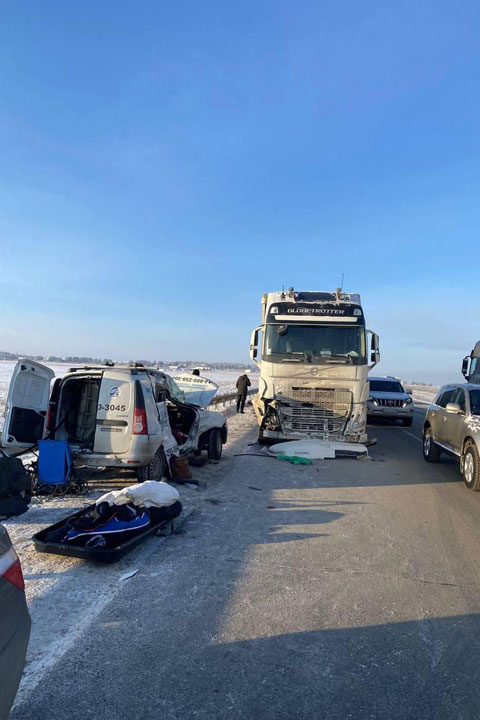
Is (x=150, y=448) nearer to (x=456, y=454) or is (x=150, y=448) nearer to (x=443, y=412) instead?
(x=456, y=454)

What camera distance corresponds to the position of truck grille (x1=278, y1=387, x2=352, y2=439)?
11.5m

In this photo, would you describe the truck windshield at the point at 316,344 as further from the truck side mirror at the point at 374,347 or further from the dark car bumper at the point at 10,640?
the dark car bumper at the point at 10,640

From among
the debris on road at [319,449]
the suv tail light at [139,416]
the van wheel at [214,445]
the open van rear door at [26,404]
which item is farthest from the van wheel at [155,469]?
the debris on road at [319,449]

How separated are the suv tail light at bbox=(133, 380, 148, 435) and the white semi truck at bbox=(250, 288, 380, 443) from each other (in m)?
4.85

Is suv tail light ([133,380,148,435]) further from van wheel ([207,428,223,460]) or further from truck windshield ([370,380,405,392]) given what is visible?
truck windshield ([370,380,405,392])

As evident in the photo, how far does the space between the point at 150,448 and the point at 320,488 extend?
298 cm

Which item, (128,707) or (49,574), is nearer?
(128,707)

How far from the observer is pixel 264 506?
693cm

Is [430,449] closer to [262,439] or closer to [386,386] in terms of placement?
[262,439]

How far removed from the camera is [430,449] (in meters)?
11.1

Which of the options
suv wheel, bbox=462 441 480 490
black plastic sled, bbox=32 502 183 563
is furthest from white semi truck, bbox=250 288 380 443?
black plastic sled, bbox=32 502 183 563

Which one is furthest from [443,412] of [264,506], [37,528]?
[37,528]

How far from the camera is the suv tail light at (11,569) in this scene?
7.08 feet

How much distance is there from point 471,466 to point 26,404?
24.5 feet
